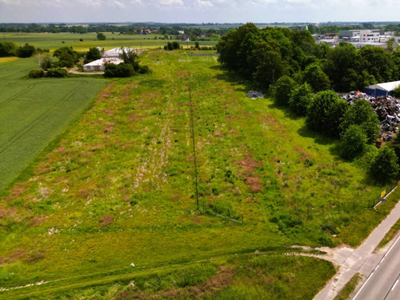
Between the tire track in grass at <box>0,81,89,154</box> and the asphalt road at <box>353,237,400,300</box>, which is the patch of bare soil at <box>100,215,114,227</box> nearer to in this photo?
the asphalt road at <box>353,237,400,300</box>

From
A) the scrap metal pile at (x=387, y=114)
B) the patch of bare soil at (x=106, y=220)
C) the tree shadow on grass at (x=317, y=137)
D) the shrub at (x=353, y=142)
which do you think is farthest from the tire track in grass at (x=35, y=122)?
the scrap metal pile at (x=387, y=114)

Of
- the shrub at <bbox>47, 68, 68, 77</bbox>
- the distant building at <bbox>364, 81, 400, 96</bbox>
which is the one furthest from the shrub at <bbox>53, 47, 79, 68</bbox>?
the distant building at <bbox>364, 81, 400, 96</bbox>

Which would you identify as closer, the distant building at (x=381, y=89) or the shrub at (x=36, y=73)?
the distant building at (x=381, y=89)

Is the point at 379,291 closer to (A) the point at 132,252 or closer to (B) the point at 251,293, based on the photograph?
(B) the point at 251,293

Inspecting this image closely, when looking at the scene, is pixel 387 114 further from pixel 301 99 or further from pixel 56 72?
pixel 56 72

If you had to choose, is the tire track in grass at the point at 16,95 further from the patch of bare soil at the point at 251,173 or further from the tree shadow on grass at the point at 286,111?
the tree shadow on grass at the point at 286,111

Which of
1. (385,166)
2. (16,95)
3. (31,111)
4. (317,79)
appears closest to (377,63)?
(317,79)
